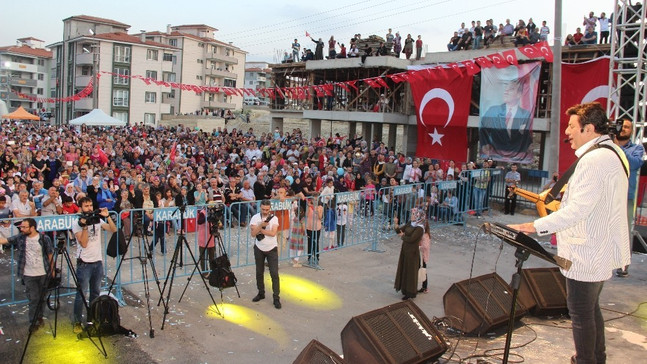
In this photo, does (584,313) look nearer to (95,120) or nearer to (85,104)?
(95,120)

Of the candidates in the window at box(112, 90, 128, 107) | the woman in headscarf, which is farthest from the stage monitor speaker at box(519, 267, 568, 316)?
the window at box(112, 90, 128, 107)

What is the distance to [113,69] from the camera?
56.2 metres

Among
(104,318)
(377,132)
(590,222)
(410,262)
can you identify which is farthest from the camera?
(377,132)

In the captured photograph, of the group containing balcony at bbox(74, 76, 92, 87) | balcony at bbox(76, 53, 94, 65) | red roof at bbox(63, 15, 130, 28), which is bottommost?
balcony at bbox(74, 76, 92, 87)

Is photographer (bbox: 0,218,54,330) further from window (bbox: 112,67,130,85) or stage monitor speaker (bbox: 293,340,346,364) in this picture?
window (bbox: 112,67,130,85)

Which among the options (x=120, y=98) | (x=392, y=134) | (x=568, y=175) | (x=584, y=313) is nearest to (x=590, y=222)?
(x=568, y=175)

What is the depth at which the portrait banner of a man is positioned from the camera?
1820 cm

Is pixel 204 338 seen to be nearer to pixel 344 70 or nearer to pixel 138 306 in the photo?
pixel 138 306

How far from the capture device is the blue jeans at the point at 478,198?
14.9 metres

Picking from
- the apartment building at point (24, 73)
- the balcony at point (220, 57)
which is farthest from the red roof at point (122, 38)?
the apartment building at point (24, 73)

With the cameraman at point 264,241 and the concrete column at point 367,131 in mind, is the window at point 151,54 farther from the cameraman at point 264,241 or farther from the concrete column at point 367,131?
the cameraman at point 264,241

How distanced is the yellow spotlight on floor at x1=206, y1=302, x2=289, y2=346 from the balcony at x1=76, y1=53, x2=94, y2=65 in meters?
56.0

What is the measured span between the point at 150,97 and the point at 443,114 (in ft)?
151

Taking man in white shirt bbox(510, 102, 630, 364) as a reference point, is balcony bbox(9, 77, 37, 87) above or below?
above
